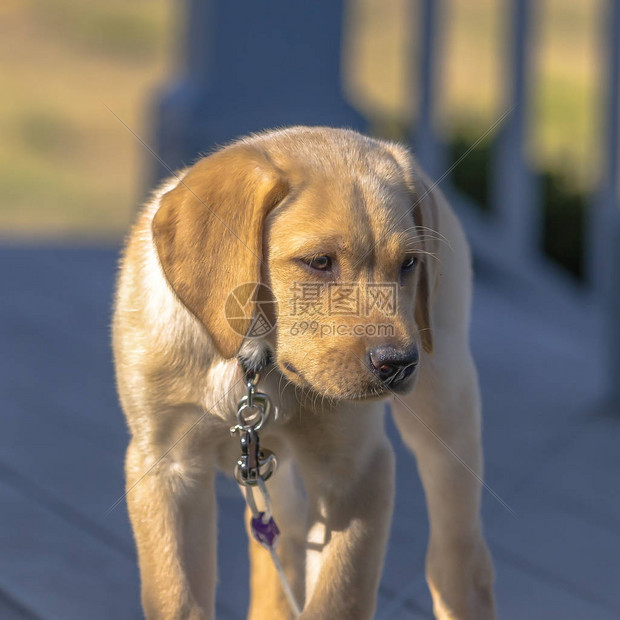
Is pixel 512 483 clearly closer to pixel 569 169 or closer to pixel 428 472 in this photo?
pixel 428 472

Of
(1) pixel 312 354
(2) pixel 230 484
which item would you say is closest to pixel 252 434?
(1) pixel 312 354

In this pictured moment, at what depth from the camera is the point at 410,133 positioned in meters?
8.20

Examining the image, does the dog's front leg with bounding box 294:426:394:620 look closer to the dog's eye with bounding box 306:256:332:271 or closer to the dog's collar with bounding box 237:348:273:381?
the dog's collar with bounding box 237:348:273:381

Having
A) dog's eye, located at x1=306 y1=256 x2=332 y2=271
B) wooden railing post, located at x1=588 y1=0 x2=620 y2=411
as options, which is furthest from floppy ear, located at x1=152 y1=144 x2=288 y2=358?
wooden railing post, located at x1=588 y1=0 x2=620 y2=411

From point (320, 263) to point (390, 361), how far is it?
0.92 ft

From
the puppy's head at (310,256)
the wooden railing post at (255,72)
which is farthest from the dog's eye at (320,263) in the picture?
the wooden railing post at (255,72)

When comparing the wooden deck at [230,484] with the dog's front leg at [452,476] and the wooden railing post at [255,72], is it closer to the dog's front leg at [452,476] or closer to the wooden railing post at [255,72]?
the dog's front leg at [452,476]

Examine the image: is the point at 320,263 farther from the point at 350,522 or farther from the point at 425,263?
the point at 350,522

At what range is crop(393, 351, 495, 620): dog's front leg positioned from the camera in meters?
2.61

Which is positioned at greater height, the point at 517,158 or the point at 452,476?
the point at 452,476

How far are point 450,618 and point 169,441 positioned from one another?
1.03 metres

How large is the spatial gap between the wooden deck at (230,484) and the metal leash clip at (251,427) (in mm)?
1002

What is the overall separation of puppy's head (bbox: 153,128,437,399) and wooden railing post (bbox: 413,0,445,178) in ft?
18.0

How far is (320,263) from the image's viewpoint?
2.18 metres
